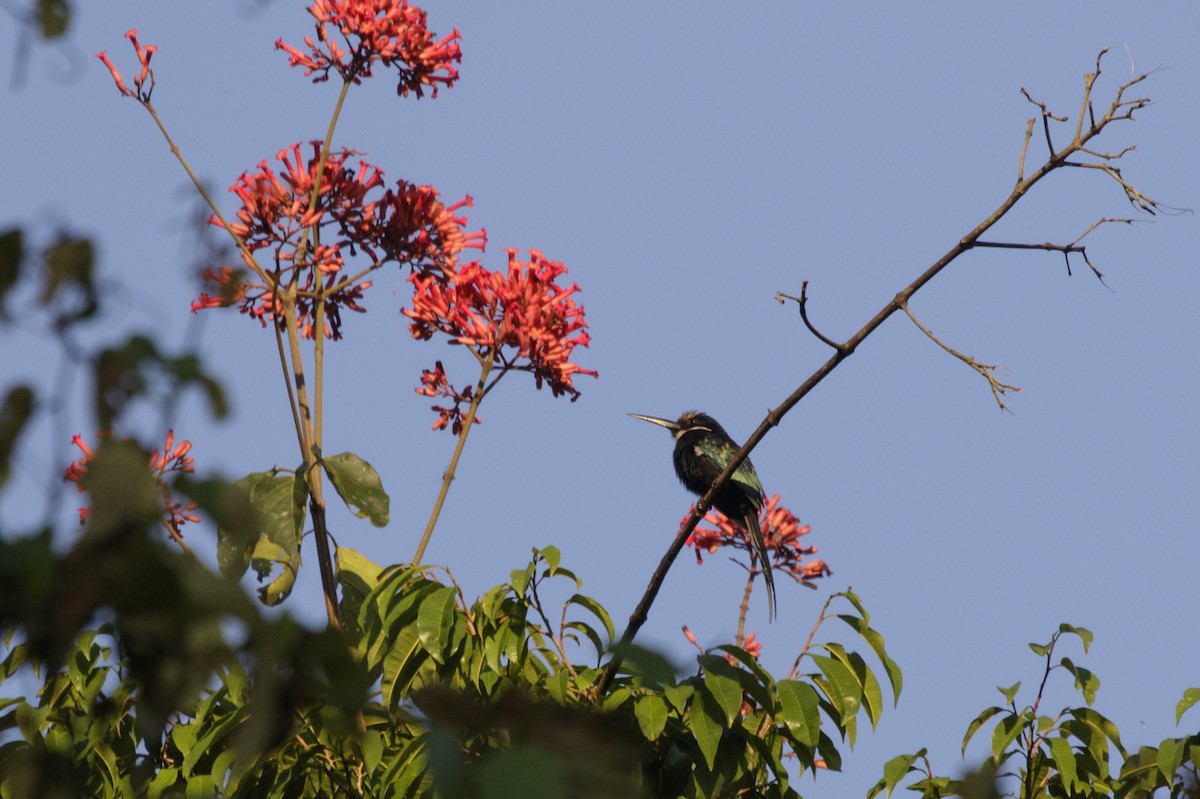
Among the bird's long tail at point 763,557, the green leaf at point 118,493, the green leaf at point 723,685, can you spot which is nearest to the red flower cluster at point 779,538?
the bird's long tail at point 763,557

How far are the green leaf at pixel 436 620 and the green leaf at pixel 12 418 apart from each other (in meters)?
1.99

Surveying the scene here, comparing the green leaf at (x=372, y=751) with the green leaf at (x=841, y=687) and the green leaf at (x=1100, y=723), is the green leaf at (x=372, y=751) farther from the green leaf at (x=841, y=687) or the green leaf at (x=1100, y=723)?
the green leaf at (x=1100, y=723)

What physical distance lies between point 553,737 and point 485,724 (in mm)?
69

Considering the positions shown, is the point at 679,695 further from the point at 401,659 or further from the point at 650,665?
the point at 650,665

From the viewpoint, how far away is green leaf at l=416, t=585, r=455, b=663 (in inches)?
115

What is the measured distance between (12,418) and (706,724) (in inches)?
81.7

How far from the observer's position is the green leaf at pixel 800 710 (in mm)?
2877

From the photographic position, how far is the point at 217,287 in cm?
113

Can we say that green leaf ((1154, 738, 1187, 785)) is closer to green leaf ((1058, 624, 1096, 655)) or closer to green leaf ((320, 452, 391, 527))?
green leaf ((1058, 624, 1096, 655))

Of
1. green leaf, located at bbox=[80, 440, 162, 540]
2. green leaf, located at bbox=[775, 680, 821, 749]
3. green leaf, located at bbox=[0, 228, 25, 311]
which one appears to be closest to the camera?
green leaf, located at bbox=[80, 440, 162, 540]

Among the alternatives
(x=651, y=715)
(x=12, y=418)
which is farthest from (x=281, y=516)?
(x=12, y=418)

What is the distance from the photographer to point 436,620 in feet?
9.62

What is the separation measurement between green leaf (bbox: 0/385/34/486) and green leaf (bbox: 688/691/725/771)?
2017 millimetres

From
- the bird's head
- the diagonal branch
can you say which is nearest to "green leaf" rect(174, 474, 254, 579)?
the diagonal branch
